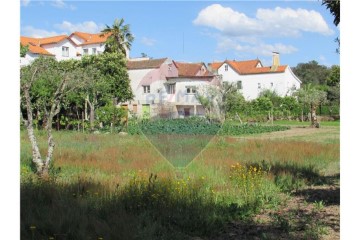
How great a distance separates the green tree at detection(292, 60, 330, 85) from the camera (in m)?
58.8

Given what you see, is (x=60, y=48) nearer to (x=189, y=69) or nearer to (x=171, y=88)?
(x=189, y=69)

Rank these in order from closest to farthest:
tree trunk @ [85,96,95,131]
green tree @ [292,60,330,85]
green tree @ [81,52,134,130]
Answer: tree trunk @ [85,96,95,131], green tree @ [81,52,134,130], green tree @ [292,60,330,85]

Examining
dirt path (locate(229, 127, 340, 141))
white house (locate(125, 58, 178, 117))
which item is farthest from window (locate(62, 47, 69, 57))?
white house (locate(125, 58, 178, 117))

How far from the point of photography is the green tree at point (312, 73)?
58812 millimetres

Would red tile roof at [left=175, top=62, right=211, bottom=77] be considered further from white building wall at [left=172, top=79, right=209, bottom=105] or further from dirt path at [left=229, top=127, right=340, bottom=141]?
dirt path at [left=229, top=127, right=340, bottom=141]

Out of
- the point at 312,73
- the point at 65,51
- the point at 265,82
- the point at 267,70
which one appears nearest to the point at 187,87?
the point at 65,51

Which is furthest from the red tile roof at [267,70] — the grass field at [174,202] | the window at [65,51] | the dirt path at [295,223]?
the dirt path at [295,223]

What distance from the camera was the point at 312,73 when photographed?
59.8m

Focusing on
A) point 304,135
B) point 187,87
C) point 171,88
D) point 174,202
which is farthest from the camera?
point 304,135

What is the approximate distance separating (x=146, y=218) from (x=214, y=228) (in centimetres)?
81

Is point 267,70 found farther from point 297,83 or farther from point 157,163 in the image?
point 157,163

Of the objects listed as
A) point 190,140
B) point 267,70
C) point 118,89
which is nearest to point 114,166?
point 190,140

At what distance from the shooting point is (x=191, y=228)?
16.2ft

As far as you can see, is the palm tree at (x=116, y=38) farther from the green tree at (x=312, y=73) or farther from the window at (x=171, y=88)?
the green tree at (x=312, y=73)
